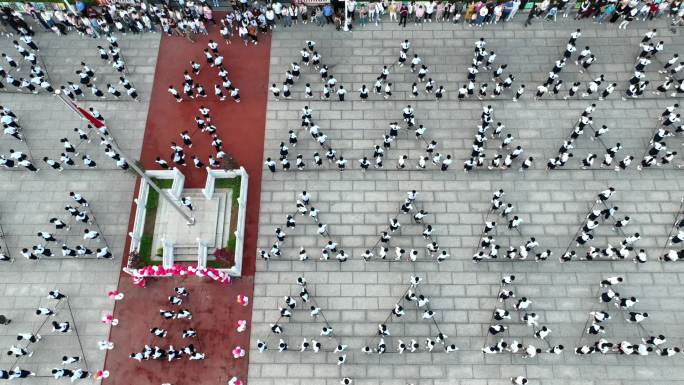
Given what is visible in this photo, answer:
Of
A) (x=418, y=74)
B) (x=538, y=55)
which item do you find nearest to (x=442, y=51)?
(x=418, y=74)

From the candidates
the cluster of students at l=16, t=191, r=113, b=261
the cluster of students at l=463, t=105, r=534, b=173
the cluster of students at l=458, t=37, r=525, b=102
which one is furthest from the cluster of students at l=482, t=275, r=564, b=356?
the cluster of students at l=16, t=191, r=113, b=261

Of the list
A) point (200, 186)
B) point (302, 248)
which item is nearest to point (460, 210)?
point (302, 248)

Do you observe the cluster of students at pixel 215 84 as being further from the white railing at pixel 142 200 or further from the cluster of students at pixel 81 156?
the white railing at pixel 142 200

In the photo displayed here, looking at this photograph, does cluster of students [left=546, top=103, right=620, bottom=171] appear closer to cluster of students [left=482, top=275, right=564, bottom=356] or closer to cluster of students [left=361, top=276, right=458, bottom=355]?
cluster of students [left=482, top=275, right=564, bottom=356]

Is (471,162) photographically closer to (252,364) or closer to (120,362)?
(252,364)

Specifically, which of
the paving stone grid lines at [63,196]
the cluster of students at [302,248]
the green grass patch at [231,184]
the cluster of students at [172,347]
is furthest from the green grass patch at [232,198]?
the paving stone grid lines at [63,196]

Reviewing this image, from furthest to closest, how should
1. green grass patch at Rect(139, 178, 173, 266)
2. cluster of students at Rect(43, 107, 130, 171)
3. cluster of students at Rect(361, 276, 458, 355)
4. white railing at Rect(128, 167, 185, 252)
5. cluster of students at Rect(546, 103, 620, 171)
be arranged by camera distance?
cluster of students at Rect(43, 107, 130, 171) → cluster of students at Rect(546, 103, 620, 171) → green grass patch at Rect(139, 178, 173, 266) → white railing at Rect(128, 167, 185, 252) → cluster of students at Rect(361, 276, 458, 355)
